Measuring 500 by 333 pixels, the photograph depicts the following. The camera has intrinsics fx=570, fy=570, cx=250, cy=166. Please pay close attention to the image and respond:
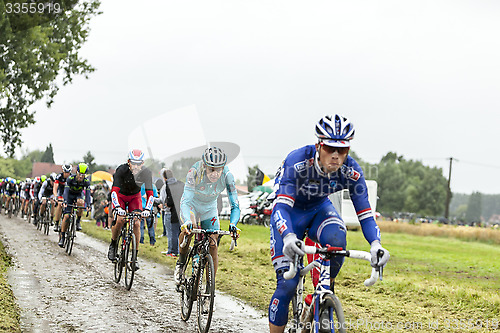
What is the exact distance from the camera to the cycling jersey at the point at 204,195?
732 centimetres

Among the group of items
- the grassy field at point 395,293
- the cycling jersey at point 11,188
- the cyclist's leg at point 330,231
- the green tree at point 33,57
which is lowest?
the grassy field at point 395,293

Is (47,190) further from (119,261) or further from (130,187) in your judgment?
(119,261)

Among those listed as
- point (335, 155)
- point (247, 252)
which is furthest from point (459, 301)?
point (247, 252)

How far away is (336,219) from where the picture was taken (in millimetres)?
5051

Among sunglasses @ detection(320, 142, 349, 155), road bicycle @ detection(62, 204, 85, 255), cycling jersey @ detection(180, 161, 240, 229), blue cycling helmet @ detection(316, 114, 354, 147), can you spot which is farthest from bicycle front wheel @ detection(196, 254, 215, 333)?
road bicycle @ detection(62, 204, 85, 255)

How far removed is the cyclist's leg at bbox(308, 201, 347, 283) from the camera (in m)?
4.78

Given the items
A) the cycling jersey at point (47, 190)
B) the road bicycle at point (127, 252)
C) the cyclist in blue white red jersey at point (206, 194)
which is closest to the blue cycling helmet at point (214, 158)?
the cyclist in blue white red jersey at point (206, 194)

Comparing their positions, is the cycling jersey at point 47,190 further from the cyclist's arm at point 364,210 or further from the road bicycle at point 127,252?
the cyclist's arm at point 364,210

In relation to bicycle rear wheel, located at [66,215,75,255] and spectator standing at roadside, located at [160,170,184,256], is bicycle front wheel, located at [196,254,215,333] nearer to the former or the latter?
spectator standing at roadside, located at [160,170,184,256]

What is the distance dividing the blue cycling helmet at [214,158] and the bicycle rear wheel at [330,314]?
3049 mm

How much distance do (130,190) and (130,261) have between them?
1.40 metres

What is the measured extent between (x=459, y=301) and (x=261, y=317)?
12.2ft

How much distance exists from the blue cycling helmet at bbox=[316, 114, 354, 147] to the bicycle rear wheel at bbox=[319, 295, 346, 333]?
1.18 metres

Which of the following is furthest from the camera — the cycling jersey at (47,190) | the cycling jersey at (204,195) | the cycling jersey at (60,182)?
the cycling jersey at (47,190)
